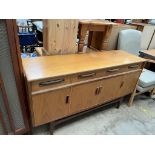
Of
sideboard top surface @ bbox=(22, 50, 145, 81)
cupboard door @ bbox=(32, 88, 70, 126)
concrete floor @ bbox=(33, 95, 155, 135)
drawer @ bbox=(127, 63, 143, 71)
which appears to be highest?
sideboard top surface @ bbox=(22, 50, 145, 81)

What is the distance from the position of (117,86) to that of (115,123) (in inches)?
19.0

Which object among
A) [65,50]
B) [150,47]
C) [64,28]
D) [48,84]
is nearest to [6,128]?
[48,84]

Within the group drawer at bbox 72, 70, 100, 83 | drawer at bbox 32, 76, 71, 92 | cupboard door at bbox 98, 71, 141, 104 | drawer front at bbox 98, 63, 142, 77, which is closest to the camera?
drawer at bbox 32, 76, 71, 92

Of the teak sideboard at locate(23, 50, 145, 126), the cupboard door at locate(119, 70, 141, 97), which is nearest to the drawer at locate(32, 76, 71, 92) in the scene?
the teak sideboard at locate(23, 50, 145, 126)

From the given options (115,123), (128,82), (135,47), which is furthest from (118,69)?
(135,47)

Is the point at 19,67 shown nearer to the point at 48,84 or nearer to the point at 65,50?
the point at 48,84

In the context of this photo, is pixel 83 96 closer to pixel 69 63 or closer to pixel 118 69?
pixel 69 63

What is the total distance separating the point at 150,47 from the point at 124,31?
0.98m

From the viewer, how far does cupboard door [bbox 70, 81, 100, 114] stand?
1.38m

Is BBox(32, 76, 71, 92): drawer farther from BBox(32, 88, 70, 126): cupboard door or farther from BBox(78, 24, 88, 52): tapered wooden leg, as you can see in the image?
BBox(78, 24, 88, 52): tapered wooden leg

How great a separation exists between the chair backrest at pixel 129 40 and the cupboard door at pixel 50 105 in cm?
117

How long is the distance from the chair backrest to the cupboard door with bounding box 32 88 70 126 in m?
1.17

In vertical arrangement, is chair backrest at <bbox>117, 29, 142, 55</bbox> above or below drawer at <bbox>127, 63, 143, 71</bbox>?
above
